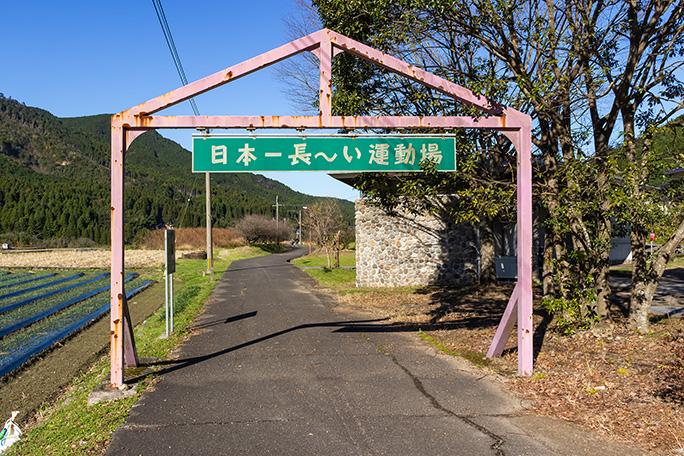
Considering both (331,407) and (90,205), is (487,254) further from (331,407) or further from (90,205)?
(90,205)

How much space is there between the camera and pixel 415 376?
22.8 ft

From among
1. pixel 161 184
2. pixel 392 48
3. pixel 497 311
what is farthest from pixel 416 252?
pixel 161 184

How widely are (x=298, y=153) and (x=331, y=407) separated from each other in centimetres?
321

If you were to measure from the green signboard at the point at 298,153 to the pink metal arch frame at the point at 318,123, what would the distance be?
9.2 inches

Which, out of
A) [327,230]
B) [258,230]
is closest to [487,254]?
[327,230]

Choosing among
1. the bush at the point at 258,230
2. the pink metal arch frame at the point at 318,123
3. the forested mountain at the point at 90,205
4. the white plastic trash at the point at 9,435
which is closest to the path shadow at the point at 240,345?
the pink metal arch frame at the point at 318,123

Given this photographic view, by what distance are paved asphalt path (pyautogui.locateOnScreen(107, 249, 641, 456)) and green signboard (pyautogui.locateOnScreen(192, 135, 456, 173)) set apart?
2.75 m

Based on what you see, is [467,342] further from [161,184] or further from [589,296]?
[161,184]

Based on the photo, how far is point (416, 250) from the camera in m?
18.9

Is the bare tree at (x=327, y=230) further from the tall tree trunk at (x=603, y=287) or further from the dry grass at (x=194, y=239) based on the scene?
the tall tree trunk at (x=603, y=287)

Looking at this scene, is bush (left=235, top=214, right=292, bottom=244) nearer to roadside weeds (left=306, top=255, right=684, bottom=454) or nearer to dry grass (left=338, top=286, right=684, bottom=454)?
roadside weeds (left=306, top=255, right=684, bottom=454)

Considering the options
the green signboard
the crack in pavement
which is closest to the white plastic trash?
the green signboard

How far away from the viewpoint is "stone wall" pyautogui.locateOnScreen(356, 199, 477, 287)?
61.8 feet

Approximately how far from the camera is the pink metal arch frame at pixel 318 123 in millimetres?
6535
